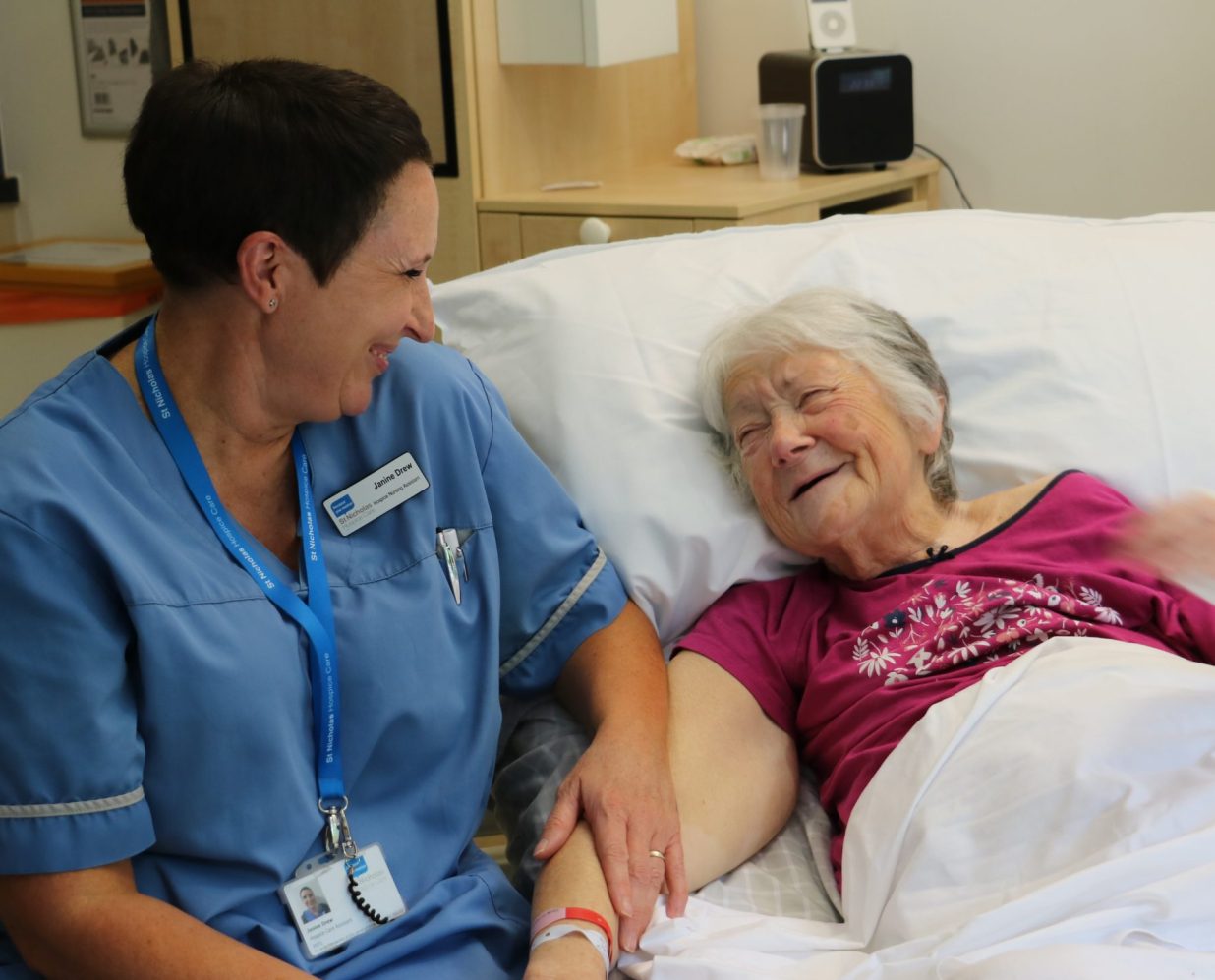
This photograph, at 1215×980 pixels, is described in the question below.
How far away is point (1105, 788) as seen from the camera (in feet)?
4.09

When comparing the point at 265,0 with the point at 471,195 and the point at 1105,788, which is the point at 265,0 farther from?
the point at 1105,788

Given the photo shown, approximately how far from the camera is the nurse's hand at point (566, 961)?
48.8 inches

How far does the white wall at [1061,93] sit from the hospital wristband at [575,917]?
2282 mm

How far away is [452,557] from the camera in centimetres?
144

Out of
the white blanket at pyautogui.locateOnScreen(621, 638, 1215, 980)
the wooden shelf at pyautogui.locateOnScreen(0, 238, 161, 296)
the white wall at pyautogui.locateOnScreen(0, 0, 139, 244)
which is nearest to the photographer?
the white blanket at pyautogui.locateOnScreen(621, 638, 1215, 980)

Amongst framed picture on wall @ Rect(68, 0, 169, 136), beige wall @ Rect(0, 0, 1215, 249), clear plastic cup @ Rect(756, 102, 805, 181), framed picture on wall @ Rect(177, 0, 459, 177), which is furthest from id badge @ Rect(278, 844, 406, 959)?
framed picture on wall @ Rect(68, 0, 169, 136)

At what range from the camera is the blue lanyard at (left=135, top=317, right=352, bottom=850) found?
4.18 feet

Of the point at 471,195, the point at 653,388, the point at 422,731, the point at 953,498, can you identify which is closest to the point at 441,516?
the point at 422,731

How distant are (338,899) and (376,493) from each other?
0.38m

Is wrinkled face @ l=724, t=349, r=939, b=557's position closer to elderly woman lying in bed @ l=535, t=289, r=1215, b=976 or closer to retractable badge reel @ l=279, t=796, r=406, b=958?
elderly woman lying in bed @ l=535, t=289, r=1215, b=976

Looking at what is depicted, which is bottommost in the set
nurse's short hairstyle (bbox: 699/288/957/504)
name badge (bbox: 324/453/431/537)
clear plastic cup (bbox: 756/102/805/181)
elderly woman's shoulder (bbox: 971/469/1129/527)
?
elderly woman's shoulder (bbox: 971/469/1129/527)

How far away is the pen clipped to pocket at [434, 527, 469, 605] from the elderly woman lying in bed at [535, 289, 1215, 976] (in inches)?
11.1

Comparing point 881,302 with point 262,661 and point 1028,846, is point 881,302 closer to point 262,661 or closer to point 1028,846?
point 1028,846

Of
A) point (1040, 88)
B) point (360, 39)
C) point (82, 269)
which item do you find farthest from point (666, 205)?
point (82, 269)
